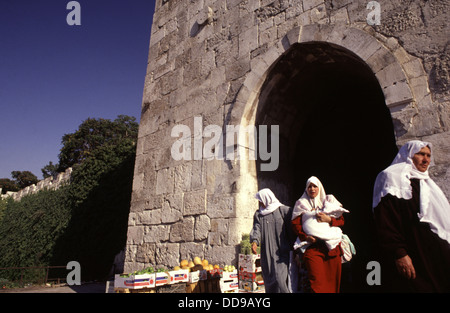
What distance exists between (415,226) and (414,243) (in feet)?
0.37

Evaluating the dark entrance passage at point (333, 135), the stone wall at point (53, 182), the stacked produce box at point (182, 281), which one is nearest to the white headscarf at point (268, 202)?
the stacked produce box at point (182, 281)

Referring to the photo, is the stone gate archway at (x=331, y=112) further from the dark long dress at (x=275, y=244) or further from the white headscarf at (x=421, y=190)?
the dark long dress at (x=275, y=244)

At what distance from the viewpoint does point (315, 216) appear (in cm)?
244

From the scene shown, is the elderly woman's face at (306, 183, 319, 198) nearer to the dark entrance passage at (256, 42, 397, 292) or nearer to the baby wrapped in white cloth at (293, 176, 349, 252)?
the baby wrapped in white cloth at (293, 176, 349, 252)

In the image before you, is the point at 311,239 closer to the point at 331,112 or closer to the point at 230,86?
the point at 230,86

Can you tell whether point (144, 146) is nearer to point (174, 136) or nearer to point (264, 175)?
point (174, 136)

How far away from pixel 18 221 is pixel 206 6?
1670 centimetres

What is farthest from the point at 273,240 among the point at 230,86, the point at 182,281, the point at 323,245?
the point at 230,86

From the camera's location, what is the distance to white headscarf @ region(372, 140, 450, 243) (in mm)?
1870

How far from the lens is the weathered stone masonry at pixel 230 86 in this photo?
276 centimetres

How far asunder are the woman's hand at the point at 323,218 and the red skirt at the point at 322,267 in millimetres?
192

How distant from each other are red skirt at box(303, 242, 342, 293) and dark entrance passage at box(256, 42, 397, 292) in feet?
5.64

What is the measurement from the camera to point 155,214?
4.80 meters
